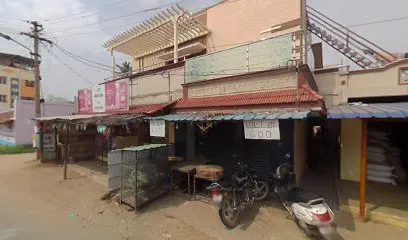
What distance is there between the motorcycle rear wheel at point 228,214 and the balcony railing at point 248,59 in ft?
15.0

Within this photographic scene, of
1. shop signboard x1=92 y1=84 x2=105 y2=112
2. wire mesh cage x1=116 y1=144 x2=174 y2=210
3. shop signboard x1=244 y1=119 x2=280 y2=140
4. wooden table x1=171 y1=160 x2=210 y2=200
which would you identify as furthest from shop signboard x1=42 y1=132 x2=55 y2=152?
shop signboard x1=244 y1=119 x2=280 y2=140

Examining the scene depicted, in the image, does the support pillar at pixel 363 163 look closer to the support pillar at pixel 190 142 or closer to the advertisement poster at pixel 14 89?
the support pillar at pixel 190 142

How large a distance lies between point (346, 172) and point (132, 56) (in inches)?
680

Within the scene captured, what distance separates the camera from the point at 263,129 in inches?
262

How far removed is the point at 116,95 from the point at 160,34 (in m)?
4.61

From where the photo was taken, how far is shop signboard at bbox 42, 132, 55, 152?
14.9 m

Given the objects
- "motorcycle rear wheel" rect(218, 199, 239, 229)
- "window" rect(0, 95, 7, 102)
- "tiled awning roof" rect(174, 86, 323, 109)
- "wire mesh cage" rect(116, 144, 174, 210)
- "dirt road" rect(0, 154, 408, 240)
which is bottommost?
"dirt road" rect(0, 154, 408, 240)

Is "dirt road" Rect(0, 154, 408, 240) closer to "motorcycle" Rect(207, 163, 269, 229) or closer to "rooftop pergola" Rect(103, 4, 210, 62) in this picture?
"motorcycle" Rect(207, 163, 269, 229)

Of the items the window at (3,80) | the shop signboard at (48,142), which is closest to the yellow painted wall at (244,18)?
the shop signboard at (48,142)

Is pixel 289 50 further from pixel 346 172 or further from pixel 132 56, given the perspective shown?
pixel 132 56

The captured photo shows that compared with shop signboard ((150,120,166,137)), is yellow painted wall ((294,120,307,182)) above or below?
below

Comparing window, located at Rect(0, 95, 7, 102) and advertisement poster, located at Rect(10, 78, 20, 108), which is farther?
advertisement poster, located at Rect(10, 78, 20, 108)

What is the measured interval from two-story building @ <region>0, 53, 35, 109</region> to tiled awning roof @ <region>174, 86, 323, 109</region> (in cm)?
3873

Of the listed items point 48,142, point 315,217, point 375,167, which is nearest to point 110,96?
point 48,142
